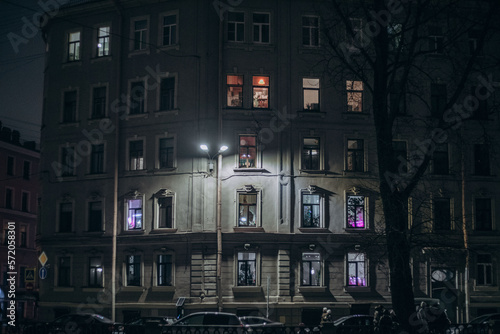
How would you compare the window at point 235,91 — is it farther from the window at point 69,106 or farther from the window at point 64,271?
the window at point 64,271

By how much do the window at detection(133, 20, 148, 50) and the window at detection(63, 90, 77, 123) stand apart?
5468 mm

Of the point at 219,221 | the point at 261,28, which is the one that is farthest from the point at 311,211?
the point at 261,28

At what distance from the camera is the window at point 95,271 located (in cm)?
4122

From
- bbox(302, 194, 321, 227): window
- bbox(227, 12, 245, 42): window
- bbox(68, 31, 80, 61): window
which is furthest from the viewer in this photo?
bbox(68, 31, 80, 61): window

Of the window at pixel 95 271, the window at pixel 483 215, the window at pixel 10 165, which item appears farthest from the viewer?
the window at pixel 10 165

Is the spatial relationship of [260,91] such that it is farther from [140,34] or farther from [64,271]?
[64,271]

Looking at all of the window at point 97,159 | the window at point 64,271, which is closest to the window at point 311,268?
the window at point 97,159

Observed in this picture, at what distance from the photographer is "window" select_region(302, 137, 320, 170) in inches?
1583

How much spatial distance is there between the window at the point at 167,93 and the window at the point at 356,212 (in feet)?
39.6

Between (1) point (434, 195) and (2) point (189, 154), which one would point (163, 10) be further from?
(1) point (434, 195)

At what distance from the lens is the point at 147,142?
136 ft

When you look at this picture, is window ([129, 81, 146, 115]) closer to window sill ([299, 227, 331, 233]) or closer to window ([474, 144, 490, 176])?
window sill ([299, 227, 331, 233])

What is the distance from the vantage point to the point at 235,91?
132ft

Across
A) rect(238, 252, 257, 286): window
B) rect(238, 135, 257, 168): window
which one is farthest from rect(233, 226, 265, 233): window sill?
rect(238, 135, 257, 168): window
